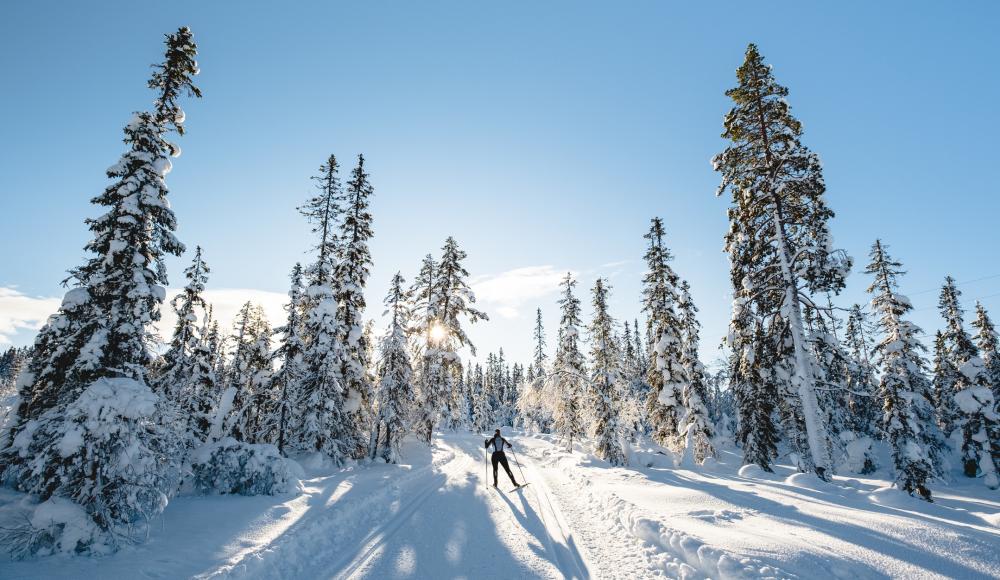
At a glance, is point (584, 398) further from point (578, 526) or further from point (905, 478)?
point (578, 526)

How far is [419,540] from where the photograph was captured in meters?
8.03

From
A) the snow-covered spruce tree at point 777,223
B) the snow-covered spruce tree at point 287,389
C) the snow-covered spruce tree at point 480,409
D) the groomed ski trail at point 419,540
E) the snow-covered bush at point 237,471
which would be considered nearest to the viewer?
the groomed ski trail at point 419,540

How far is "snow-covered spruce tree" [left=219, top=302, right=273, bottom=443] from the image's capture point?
77.2ft

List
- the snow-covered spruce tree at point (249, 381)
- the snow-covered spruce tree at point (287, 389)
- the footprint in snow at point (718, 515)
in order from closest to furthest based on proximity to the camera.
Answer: the footprint in snow at point (718, 515)
the snow-covered spruce tree at point (287, 389)
the snow-covered spruce tree at point (249, 381)

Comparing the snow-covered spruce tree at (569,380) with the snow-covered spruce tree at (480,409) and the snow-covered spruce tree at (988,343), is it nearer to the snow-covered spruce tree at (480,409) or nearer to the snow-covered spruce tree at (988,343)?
the snow-covered spruce tree at (988,343)

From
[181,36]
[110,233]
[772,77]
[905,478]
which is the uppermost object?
[772,77]

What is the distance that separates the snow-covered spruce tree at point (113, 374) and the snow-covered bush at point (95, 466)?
0.02 m

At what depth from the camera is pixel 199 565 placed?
623 cm

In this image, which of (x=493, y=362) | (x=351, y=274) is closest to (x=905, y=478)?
(x=351, y=274)

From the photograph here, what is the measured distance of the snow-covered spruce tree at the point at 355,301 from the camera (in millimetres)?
20609

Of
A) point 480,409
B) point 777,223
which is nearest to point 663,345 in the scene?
point 777,223

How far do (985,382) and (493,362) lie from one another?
257ft

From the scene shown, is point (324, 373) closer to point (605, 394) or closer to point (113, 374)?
point (113, 374)

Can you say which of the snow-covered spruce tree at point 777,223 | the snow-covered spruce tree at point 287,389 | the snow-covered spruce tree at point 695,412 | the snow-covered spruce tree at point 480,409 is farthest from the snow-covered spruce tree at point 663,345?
the snow-covered spruce tree at point 480,409
